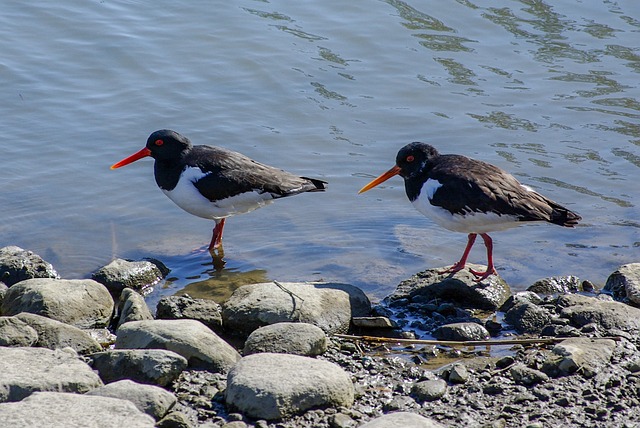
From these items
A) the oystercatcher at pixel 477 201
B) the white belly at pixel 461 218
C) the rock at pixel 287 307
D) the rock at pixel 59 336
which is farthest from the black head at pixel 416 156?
the rock at pixel 59 336

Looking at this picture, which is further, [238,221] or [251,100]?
[251,100]

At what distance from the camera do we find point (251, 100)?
10875mm

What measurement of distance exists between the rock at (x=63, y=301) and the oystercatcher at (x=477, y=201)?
97.2 inches

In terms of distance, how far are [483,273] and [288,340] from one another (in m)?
2.07

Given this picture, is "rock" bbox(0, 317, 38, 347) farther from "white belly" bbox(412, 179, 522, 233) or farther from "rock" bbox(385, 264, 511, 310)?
"white belly" bbox(412, 179, 522, 233)

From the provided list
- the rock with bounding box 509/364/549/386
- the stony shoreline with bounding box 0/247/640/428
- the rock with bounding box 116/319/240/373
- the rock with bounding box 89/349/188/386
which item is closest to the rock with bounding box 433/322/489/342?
the stony shoreline with bounding box 0/247/640/428

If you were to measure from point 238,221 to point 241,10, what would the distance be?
4759 mm

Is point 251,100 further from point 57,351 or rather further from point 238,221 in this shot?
point 57,351

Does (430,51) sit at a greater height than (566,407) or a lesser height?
greater

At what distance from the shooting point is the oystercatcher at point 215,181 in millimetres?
8055

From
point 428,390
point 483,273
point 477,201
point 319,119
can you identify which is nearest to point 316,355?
point 428,390

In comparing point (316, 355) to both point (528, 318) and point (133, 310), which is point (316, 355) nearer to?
point (133, 310)

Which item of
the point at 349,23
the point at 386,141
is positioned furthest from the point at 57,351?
the point at 349,23

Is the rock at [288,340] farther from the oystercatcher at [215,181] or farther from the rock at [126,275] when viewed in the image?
the oystercatcher at [215,181]
